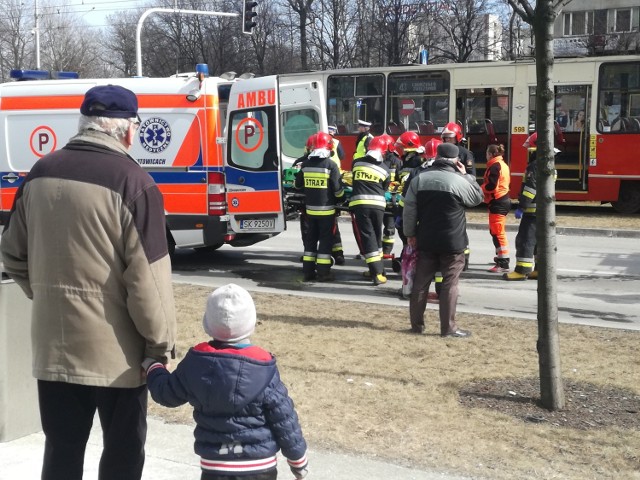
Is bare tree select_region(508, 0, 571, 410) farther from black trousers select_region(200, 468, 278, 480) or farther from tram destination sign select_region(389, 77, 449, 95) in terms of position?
tram destination sign select_region(389, 77, 449, 95)

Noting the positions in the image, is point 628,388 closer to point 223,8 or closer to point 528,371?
point 528,371

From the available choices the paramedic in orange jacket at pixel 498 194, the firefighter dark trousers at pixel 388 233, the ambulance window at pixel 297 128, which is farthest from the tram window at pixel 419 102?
the paramedic in orange jacket at pixel 498 194

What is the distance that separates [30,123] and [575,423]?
8976 millimetres

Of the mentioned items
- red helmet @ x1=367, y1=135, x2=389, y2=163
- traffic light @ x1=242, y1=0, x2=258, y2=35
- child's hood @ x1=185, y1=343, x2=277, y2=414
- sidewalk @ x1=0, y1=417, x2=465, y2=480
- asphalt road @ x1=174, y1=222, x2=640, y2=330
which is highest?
traffic light @ x1=242, y1=0, x2=258, y2=35

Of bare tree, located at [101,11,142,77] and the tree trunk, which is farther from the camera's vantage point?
bare tree, located at [101,11,142,77]

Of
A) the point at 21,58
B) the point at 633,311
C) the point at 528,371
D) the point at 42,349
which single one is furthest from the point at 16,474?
the point at 21,58

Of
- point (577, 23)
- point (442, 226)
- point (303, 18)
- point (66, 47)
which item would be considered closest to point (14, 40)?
point (66, 47)

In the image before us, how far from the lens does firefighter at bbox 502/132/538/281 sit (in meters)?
10.4

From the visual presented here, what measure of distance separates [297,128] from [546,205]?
1121 centimetres

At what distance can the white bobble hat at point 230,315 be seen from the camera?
318 centimetres

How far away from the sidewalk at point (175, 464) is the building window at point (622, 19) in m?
56.5

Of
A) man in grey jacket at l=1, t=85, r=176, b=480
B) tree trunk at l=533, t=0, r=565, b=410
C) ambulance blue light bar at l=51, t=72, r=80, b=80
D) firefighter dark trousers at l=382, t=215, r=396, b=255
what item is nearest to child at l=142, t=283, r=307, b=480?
man in grey jacket at l=1, t=85, r=176, b=480

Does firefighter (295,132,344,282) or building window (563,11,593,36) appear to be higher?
building window (563,11,593,36)

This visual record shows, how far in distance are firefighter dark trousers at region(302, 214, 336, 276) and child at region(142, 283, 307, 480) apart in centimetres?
723
